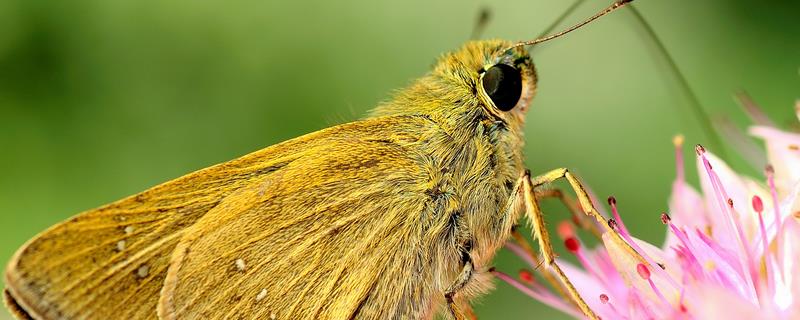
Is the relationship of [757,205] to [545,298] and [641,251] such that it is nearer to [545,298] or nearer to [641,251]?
[641,251]

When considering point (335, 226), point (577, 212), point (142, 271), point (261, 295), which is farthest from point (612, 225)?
point (142, 271)

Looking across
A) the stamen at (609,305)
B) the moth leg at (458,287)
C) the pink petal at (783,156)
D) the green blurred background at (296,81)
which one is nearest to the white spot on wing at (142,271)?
the moth leg at (458,287)

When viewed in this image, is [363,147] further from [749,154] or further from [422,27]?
[422,27]

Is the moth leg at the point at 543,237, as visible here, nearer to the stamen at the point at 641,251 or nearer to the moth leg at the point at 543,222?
the moth leg at the point at 543,222

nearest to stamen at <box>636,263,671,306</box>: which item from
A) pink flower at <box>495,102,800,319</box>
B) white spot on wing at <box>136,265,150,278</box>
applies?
pink flower at <box>495,102,800,319</box>

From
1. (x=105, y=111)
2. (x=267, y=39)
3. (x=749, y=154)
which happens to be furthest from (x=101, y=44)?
(x=749, y=154)

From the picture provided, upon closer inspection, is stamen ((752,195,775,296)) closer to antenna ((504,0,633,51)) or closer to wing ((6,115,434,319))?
antenna ((504,0,633,51))
